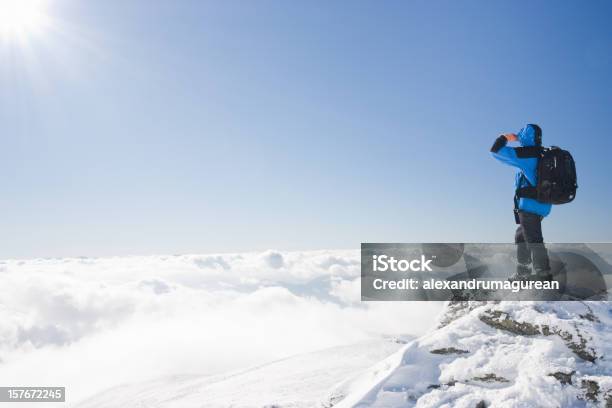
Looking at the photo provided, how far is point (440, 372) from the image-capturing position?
623 centimetres

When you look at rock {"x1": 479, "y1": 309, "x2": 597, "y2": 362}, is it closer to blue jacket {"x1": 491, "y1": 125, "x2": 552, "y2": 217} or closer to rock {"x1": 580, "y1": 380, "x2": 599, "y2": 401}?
rock {"x1": 580, "y1": 380, "x2": 599, "y2": 401}

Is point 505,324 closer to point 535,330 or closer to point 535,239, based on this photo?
point 535,330

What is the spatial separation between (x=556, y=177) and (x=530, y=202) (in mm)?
762

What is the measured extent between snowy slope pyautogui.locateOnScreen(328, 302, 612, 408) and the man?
98 centimetres

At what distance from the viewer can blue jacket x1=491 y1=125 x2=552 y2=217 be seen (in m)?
7.55

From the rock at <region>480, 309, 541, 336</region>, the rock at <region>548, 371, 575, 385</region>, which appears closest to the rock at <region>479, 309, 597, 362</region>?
the rock at <region>480, 309, 541, 336</region>

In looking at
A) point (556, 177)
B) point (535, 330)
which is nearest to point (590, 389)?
point (535, 330)

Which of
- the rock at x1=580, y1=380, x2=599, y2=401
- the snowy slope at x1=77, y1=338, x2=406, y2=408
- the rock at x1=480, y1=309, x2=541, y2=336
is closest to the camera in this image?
the rock at x1=580, y1=380, x2=599, y2=401

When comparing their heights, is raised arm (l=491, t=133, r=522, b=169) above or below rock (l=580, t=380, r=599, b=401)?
above

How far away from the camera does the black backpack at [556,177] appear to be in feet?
23.3

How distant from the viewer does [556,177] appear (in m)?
7.12

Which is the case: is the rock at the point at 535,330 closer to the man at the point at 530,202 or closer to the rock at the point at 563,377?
the rock at the point at 563,377

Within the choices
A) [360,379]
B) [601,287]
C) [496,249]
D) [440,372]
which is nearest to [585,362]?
[440,372]

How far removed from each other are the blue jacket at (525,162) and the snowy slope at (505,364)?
2031 millimetres
